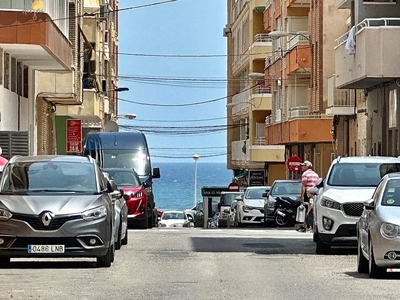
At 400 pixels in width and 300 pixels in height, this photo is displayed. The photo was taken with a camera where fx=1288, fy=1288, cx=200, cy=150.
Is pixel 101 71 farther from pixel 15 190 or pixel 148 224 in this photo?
pixel 15 190

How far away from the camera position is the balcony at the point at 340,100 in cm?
4831

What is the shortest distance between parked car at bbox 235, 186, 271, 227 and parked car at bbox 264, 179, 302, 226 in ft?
12.8

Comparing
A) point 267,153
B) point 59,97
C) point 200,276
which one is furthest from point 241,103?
point 200,276

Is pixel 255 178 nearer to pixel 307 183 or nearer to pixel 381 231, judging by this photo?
pixel 307 183

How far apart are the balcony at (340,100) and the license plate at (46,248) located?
100 feet

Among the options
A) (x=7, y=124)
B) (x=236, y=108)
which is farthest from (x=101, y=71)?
(x=7, y=124)

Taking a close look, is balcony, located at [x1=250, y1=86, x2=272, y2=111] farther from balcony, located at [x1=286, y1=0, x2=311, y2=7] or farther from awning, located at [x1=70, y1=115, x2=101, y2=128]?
awning, located at [x1=70, y1=115, x2=101, y2=128]

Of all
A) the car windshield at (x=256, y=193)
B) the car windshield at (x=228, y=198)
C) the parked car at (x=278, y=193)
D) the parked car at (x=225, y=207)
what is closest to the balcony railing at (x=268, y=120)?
the car windshield at (x=228, y=198)

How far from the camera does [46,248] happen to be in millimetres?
18297

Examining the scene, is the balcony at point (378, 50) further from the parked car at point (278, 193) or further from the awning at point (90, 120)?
the awning at point (90, 120)

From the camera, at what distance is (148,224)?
1496 inches

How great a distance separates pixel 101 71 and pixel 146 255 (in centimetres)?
4956

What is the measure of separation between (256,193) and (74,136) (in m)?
9.81

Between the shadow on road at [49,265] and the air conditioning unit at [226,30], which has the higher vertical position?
the air conditioning unit at [226,30]
